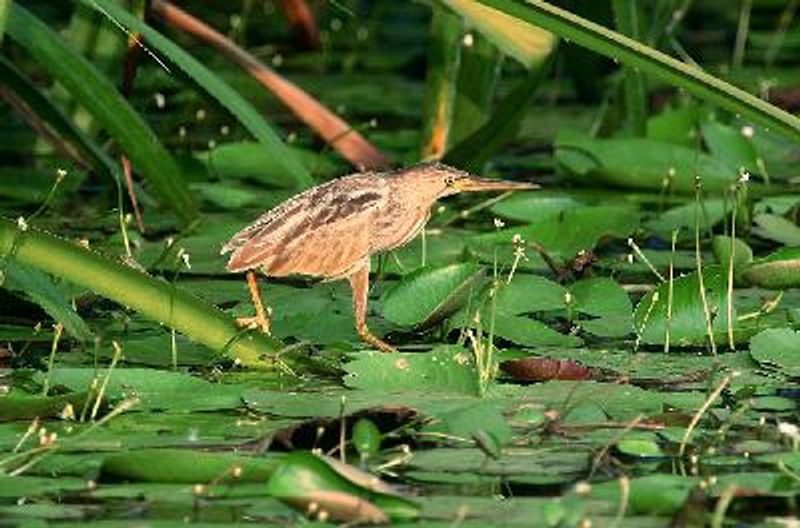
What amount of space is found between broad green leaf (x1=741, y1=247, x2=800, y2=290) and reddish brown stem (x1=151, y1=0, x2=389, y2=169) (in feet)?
6.05

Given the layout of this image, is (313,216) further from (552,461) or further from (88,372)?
(552,461)

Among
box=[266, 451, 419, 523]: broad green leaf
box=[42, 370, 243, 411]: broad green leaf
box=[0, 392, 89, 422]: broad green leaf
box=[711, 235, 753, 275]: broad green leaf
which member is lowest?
box=[266, 451, 419, 523]: broad green leaf

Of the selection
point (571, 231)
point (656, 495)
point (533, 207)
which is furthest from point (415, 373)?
point (533, 207)

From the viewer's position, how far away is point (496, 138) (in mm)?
7289

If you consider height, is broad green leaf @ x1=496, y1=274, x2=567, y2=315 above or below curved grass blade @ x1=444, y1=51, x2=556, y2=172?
below

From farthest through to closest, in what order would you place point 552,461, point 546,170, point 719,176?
point 546,170, point 719,176, point 552,461

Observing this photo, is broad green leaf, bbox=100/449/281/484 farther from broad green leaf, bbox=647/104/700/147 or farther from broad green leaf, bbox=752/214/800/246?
broad green leaf, bbox=647/104/700/147

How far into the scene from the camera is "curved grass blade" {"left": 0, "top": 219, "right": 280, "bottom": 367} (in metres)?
4.65

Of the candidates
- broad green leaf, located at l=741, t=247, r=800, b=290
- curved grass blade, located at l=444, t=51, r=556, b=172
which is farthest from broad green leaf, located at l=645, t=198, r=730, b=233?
broad green leaf, located at l=741, t=247, r=800, b=290

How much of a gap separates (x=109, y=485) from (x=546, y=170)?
14.5ft

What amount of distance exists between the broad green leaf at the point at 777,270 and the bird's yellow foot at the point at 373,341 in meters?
0.97

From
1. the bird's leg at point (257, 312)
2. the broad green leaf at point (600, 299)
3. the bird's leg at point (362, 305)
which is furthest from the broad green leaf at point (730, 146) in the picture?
the bird's leg at point (257, 312)

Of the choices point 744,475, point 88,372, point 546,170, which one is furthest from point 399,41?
point 744,475

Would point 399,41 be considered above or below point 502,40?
above
